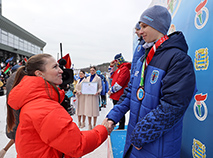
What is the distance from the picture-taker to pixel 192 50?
67.6 inches

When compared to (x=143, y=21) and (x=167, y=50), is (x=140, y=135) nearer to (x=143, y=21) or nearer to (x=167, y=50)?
(x=167, y=50)

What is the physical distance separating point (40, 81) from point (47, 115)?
0.26m

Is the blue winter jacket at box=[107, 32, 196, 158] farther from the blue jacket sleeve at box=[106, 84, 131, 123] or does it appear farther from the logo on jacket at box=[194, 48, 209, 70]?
the logo on jacket at box=[194, 48, 209, 70]

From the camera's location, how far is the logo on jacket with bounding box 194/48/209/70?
146cm

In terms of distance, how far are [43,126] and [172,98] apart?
0.78 metres

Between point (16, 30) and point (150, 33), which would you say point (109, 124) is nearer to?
point (150, 33)

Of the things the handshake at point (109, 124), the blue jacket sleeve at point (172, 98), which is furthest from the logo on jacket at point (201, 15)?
the handshake at point (109, 124)

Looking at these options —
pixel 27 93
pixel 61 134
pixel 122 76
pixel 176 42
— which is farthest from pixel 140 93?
pixel 122 76

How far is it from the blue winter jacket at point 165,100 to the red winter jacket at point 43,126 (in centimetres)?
40

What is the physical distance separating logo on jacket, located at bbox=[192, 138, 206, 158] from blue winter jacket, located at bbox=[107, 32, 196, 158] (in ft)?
2.20

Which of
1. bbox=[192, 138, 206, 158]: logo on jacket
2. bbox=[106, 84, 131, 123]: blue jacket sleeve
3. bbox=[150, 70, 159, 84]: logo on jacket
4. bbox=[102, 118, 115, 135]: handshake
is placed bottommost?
bbox=[192, 138, 206, 158]: logo on jacket

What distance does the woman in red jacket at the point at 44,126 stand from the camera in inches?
32.5

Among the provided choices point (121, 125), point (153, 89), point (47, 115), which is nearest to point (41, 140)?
point (47, 115)

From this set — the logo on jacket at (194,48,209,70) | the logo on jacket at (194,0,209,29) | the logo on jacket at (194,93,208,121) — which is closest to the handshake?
the logo on jacket at (194,93,208,121)
